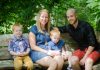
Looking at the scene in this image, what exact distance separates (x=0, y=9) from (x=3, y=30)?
520 millimetres

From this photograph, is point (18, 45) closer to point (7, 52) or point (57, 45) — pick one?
point (7, 52)

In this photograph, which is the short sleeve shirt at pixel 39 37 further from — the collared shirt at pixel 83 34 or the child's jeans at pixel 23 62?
the collared shirt at pixel 83 34

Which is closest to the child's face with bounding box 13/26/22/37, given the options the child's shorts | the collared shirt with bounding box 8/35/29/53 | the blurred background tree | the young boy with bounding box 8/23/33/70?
the young boy with bounding box 8/23/33/70

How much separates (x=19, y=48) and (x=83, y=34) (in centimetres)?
122

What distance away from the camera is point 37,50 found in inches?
233

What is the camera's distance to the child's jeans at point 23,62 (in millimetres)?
5699

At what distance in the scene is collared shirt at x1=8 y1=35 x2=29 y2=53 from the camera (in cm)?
595

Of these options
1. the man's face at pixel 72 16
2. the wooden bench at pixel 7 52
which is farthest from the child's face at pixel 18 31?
the man's face at pixel 72 16

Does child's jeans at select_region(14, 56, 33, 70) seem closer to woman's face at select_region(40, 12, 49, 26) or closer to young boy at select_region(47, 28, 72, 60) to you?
young boy at select_region(47, 28, 72, 60)

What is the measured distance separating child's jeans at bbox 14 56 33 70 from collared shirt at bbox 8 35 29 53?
0.51 ft

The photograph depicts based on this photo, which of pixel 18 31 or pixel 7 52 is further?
pixel 7 52

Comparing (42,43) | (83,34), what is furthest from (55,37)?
(83,34)

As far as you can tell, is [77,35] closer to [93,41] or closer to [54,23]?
[93,41]

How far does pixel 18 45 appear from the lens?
235 inches
